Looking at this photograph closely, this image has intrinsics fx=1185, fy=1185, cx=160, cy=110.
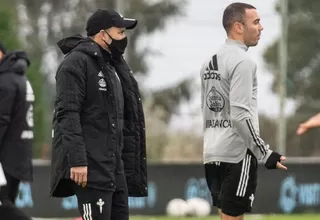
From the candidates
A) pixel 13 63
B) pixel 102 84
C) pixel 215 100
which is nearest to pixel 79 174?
pixel 102 84

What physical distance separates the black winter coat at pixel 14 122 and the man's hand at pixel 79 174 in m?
2.97

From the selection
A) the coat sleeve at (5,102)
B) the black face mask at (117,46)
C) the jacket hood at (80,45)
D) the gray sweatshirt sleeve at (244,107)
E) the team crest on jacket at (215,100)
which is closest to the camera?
the jacket hood at (80,45)

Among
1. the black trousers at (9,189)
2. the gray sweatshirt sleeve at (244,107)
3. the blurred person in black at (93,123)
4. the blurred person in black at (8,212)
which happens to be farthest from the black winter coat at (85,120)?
the black trousers at (9,189)

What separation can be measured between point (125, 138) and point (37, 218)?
36.7 ft

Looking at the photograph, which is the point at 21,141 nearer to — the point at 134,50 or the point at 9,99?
the point at 9,99

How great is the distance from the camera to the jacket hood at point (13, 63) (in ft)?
37.0

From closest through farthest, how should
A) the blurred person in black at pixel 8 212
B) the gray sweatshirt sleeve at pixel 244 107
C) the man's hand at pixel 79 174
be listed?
the man's hand at pixel 79 174 → the gray sweatshirt sleeve at pixel 244 107 → the blurred person in black at pixel 8 212

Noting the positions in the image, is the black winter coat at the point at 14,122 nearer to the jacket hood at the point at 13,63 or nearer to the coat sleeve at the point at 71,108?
the jacket hood at the point at 13,63

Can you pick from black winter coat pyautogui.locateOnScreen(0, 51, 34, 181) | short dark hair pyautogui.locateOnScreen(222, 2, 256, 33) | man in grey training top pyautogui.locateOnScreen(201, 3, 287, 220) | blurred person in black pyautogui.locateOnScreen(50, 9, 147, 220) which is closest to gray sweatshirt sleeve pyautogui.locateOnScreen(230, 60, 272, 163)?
man in grey training top pyautogui.locateOnScreen(201, 3, 287, 220)

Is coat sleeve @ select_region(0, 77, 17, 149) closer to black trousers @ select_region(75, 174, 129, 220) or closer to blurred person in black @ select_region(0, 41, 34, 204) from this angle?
blurred person in black @ select_region(0, 41, 34, 204)

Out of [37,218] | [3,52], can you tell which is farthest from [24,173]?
[37,218]

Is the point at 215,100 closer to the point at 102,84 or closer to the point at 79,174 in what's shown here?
the point at 102,84

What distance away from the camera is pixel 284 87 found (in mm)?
26344

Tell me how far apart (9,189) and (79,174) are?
3.12 meters
